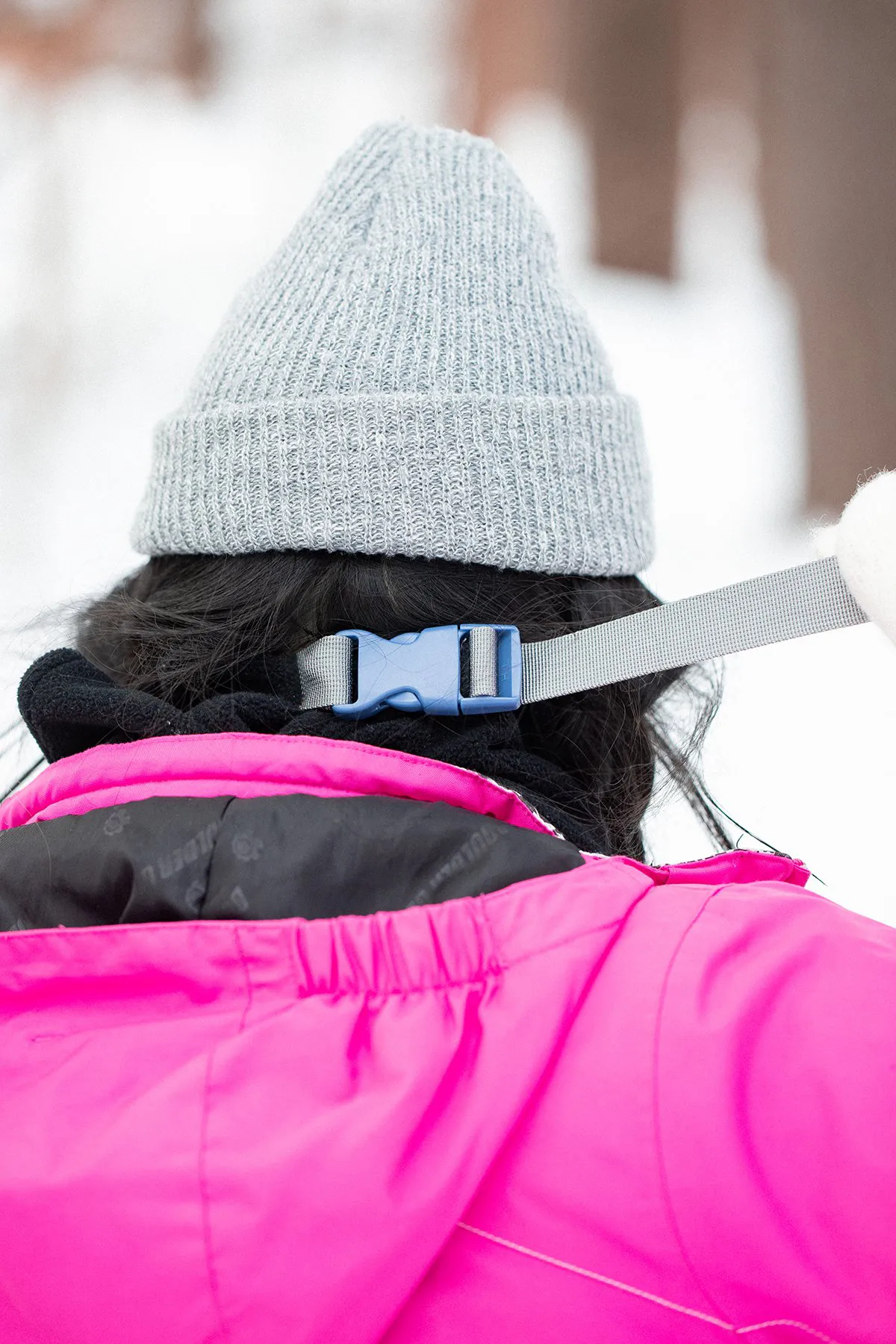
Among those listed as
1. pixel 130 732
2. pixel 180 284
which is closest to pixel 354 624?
pixel 130 732

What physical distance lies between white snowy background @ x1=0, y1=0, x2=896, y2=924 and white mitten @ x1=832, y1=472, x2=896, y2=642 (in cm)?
93

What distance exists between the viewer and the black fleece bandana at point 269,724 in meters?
0.61

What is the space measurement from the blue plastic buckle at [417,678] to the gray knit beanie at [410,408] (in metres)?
0.06

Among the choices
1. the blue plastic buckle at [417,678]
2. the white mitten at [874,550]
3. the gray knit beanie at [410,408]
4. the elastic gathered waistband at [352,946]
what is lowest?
the elastic gathered waistband at [352,946]

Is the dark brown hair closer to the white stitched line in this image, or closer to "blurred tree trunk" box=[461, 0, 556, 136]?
the white stitched line

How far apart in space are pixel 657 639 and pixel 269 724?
228mm

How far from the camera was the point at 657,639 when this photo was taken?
2.16 feet

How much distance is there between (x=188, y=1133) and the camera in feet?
1.35

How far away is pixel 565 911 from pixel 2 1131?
0.23m

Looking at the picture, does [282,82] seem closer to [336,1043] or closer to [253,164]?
[253,164]

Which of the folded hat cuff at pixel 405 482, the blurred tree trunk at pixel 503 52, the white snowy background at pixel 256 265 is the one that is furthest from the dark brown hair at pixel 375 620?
the blurred tree trunk at pixel 503 52

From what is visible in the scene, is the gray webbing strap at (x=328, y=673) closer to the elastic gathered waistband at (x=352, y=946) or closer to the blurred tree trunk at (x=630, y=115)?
the elastic gathered waistband at (x=352, y=946)

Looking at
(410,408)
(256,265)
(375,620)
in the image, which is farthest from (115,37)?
(375,620)

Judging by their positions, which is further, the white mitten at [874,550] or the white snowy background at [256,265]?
the white snowy background at [256,265]
